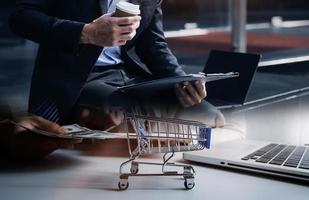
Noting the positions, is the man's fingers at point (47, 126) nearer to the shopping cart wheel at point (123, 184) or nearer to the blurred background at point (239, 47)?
the blurred background at point (239, 47)

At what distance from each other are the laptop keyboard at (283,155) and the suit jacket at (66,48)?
208mm

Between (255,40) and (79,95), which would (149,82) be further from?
→ (255,40)

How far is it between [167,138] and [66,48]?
217 millimetres

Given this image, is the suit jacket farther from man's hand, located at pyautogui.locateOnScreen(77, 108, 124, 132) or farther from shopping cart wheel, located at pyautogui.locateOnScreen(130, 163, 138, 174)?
shopping cart wheel, located at pyautogui.locateOnScreen(130, 163, 138, 174)

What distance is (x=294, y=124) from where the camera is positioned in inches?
39.1

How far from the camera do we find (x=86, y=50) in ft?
2.61

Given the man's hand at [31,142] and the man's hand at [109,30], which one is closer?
the man's hand at [109,30]

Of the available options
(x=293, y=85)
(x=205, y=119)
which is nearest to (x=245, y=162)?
(x=205, y=119)

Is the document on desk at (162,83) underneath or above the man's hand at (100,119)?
above

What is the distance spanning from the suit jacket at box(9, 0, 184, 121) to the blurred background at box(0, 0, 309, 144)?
0.02 m

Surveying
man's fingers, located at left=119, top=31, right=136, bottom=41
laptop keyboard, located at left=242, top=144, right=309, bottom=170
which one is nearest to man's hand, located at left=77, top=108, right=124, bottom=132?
man's fingers, located at left=119, top=31, right=136, bottom=41

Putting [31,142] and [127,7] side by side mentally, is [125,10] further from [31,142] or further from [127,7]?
[31,142]

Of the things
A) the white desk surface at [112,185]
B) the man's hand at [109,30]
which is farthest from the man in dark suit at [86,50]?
the white desk surface at [112,185]

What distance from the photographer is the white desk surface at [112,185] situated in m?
0.78
